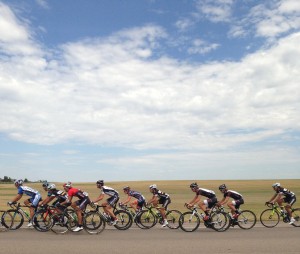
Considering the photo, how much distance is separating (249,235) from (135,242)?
4183 millimetres

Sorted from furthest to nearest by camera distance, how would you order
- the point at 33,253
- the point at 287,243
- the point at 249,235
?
1. the point at 249,235
2. the point at 287,243
3. the point at 33,253

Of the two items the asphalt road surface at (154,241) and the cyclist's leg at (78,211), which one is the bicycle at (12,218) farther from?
the cyclist's leg at (78,211)

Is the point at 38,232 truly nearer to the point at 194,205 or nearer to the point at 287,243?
the point at 194,205

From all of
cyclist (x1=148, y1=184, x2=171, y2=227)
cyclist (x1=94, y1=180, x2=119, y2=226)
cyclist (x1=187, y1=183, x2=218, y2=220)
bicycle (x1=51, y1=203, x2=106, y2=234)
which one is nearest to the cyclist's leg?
bicycle (x1=51, y1=203, x2=106, y2=234)

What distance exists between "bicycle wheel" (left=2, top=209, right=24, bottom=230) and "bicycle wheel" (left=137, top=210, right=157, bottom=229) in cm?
459

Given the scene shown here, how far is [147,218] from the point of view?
53.2ft

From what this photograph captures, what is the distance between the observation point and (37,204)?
15438mm

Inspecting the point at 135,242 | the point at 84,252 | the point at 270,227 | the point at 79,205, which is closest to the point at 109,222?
the point at 79,205

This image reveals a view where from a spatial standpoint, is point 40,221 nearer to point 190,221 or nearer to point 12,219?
point 12,219

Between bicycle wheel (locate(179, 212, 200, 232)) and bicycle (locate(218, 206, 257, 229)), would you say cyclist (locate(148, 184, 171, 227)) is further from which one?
bicycle (locate(218, 206, 257, 229))

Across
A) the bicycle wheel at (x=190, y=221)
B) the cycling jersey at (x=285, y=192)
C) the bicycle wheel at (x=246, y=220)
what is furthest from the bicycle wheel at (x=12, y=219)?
the cycling jersey at (x=285, y=192)

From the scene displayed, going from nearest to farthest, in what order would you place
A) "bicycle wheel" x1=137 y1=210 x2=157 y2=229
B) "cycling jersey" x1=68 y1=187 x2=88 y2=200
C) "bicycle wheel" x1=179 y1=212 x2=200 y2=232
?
"cycling jersey" x1=68 y1=187 x2=88 y2=200
"bicycle wheel" x1=179 y1=212 x2=200 y2=232
"bicycle wheel" x1=137 y1=210 x2=157 y2=229

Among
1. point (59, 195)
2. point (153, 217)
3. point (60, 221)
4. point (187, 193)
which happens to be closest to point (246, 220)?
point (153, 217)

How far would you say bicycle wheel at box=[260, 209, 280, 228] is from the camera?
1656 centimetres
